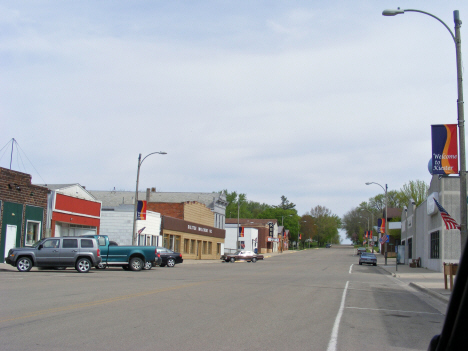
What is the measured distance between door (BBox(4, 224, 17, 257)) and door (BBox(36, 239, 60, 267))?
24.7ft

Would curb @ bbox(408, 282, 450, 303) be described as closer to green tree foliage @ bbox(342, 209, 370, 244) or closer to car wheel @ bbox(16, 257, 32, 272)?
car wheel @ bbox(16, 257, 32, 272)

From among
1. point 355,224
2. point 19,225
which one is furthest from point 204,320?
point 355,224

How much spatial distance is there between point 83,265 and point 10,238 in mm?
8893

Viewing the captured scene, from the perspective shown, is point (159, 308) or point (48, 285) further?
point (48, 285)

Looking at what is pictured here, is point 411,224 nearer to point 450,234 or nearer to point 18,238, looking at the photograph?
point 450,234

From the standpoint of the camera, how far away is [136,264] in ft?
96.0

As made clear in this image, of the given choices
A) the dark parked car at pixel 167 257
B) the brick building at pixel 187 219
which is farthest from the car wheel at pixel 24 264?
the brick building at pixel 187 219

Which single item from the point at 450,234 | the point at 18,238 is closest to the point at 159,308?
Answer: the point at 18,238

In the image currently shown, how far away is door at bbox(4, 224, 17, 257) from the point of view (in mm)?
31145

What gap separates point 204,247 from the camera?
66688mm

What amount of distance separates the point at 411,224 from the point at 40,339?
5280 cm

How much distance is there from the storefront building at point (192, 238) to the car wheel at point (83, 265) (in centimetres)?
2605

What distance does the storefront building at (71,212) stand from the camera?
3591 centimetres

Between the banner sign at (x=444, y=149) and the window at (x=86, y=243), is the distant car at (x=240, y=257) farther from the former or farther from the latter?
the banner sign at (x=444, y=149)
